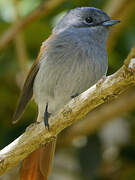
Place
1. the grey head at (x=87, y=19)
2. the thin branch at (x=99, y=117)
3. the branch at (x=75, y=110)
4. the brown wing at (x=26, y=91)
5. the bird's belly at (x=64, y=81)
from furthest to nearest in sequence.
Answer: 1. the thin branch at (x=99, y=117)
2. the grey head at (x=87, y=19)
3. the brown wing at (x=26, y=91)
4. the bird's belly at (x=64, y=81)
5. the branch at (x=75, y=110)

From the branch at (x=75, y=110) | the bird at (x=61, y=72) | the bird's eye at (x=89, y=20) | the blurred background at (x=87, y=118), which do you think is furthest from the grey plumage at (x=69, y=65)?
the blurred background at (x=87, y=118)

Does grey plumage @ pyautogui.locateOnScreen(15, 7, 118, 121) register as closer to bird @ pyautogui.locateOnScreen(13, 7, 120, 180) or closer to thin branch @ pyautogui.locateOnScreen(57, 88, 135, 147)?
bird @ pyautogui.locateOnScreen(13, 7, 120, 180)

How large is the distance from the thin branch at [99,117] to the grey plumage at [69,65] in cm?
75

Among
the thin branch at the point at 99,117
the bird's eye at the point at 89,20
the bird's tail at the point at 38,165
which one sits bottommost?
the thin branch at the point at 99,117

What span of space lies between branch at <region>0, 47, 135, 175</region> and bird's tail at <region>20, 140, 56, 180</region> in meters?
0.42

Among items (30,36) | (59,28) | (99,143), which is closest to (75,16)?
(59,28)

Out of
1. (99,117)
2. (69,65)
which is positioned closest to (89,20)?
(69,65)

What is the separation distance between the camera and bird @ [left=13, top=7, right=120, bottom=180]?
3359 millimetres

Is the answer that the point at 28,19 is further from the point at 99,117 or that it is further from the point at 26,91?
the point at 99,117

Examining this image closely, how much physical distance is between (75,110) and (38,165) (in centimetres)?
93

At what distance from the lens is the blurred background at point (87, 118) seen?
14.1 feet

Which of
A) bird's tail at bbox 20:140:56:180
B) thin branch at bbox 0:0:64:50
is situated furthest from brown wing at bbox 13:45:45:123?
thin branch at bbox 0:0:64:50

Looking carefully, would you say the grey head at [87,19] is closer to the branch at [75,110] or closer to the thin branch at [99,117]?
the thin branch at [99,117]

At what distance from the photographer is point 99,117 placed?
424cm
